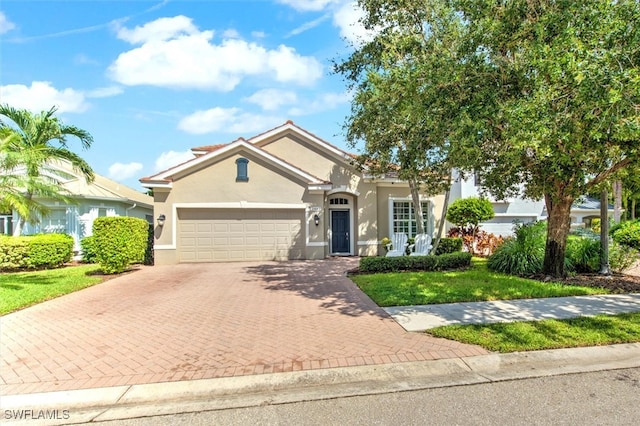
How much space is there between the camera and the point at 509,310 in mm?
6867

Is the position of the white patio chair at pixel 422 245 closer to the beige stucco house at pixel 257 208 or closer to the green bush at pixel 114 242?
the beige stucco house at pixel 257 208

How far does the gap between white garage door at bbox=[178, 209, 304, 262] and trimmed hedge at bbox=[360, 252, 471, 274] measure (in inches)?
198

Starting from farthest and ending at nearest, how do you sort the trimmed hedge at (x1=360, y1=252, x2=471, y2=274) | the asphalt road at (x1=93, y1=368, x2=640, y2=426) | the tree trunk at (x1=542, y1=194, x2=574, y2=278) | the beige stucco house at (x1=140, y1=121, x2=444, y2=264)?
the beige stucco house at (x1=140, y1=121, x2=444, y2=264) < the trimmed hedge at (x1=360, y1=252, x2=471, y2=274) < the tree trunk at (x1=542, y1=194, x2=574, y2=278) < the asphalt road at (x1=93, y1=368, x2=640, y2=426)

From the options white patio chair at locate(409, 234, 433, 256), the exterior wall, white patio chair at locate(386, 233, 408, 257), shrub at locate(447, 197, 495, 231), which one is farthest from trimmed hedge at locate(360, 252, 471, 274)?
the exterior wall

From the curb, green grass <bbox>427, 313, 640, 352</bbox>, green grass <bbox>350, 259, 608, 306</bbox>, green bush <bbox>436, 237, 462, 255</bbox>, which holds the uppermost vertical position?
green bush <bbox>436, 237, 462, 255</bbox>

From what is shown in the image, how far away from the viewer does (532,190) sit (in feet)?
34.3

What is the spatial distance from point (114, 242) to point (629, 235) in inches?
797

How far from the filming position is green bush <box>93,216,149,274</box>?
12.2 meters

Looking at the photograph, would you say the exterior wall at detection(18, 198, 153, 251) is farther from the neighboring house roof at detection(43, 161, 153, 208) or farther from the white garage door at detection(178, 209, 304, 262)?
the white garage door at detection(178, 209, 304, 262)

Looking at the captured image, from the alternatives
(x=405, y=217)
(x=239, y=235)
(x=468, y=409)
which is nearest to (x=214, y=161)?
(x=239, y=235)

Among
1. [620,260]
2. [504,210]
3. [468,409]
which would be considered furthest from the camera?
[504,210]

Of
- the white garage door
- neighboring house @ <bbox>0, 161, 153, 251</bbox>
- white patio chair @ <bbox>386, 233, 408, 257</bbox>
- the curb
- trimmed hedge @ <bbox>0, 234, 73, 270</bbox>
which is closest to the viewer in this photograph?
the curb

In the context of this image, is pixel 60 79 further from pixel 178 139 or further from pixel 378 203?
pixel 378 203

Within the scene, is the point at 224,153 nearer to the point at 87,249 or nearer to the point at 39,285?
the point at 87,249
